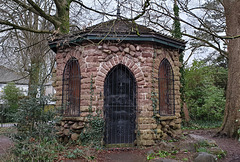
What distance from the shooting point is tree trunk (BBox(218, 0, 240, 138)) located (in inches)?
317

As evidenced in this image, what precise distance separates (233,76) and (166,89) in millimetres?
3104

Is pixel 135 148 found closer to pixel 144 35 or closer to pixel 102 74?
pixel 102 74

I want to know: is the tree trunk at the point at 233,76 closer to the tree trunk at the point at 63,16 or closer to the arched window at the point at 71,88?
the arched window at the point at 71,88

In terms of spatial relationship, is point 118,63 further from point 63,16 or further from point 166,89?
point 63,16

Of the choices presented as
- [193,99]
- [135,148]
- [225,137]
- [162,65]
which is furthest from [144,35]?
[193,99]

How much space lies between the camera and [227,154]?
5.88m

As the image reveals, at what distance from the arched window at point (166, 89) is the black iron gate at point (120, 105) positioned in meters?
1.15

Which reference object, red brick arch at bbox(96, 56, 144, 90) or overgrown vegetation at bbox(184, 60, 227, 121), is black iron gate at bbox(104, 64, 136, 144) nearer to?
red brick arch at bbox(96, 56, 144, 90)

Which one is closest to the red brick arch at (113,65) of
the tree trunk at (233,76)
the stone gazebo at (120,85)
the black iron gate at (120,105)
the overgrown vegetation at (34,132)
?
the stone gazebo at (120,85)

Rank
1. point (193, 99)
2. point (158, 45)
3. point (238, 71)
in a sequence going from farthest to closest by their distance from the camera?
point (193, 99), point (238, 71), point (158, 45)

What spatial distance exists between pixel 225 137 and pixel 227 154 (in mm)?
2712

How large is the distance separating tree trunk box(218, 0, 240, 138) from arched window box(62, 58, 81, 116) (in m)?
6.01

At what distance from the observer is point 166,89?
7449mm

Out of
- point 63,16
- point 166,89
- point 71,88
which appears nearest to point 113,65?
point 71,88
